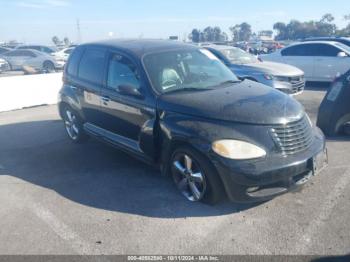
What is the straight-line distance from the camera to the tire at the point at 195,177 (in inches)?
133

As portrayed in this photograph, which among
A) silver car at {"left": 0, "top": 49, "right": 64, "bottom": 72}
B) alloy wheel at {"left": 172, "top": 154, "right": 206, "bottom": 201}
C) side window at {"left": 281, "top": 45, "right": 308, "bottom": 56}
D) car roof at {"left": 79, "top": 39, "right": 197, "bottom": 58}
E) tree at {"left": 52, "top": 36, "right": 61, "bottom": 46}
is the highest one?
car roof at {"left": 79, "top": 39, "right": 197, "bottom": 58}

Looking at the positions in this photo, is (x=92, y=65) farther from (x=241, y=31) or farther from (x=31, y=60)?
(x=241, y=31)

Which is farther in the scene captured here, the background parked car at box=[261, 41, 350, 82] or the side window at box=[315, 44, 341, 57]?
the side window at box=[315, 44, 341, 57]

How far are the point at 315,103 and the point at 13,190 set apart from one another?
300 inches

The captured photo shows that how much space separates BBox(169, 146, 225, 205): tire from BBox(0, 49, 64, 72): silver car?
1662 centimetres

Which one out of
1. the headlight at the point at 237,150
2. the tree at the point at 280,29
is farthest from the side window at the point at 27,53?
the tree at the point at 280,29

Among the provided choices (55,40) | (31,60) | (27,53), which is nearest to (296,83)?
(31,60)

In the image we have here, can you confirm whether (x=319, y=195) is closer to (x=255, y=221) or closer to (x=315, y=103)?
(x=255, y=221)

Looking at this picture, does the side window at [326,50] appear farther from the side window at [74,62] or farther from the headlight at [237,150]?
the headlight at [237,150]

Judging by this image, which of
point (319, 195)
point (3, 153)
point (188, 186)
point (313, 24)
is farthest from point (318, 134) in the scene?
point (313, 24)

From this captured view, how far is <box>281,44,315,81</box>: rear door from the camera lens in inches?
446

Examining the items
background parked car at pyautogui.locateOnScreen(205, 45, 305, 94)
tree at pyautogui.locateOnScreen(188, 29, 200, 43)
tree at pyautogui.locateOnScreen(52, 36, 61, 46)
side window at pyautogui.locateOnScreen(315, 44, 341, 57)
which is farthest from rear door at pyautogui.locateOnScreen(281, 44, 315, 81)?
tree at pyautogui.locateOnScreen(52, 36, 61, 46)

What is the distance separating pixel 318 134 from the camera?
12.8 feet

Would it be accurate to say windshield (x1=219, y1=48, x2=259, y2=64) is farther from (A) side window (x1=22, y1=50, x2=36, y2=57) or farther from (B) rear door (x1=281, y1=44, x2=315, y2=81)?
(A) side window (x1=22, y1=50, x2=36, y2=57)
